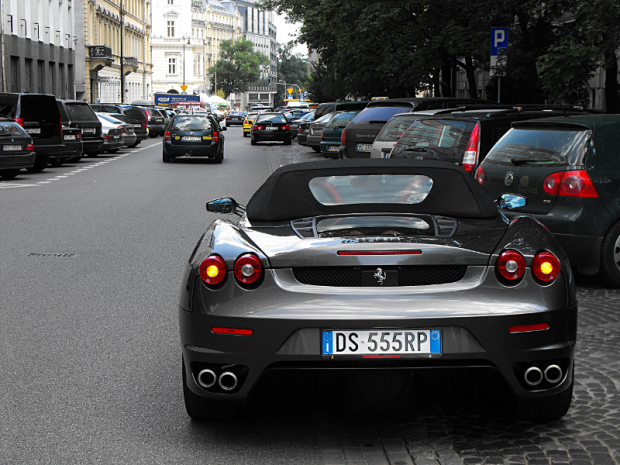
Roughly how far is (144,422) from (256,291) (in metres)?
0.99

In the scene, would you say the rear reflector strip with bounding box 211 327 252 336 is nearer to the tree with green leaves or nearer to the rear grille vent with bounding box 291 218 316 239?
the rear grille vent with bounding box 291 218 316 239

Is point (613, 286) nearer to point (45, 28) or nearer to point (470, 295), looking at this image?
point (470, 295)

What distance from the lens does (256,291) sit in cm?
414

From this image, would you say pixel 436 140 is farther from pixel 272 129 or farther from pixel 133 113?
pixel 133 113

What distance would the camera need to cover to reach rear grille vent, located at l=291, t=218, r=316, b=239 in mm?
4496

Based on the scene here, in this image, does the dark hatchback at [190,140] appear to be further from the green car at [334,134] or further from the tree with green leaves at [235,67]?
the tree with green leaves at [235,67]

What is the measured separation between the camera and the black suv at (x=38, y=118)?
24.4m

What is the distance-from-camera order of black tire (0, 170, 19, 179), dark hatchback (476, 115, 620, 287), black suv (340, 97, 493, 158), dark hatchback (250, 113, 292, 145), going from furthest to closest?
dark hatchback (250, 113, 292, 145), black tire (0, 170, 19, 179), black suv (340, 97, 493, 158), dark hatchback (476, 115, 620, 287)

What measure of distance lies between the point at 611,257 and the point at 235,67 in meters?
178

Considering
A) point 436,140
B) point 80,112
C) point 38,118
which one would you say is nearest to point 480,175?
point 436,140

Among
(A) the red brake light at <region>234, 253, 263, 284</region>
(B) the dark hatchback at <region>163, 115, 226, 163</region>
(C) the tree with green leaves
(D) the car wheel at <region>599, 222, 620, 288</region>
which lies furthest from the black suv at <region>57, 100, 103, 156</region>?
(C) the tree with green leaves

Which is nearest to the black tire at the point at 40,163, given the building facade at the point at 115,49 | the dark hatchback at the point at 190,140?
the dark hatchback at the point at 190,140

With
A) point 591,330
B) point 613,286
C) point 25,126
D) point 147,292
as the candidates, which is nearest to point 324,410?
point 591,330

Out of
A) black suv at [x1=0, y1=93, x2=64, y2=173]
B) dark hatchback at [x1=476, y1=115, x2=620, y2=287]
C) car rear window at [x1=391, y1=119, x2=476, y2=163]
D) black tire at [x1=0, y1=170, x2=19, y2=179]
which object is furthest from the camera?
black suv at [x1=0, y1=93, x2=64, y2=173]
